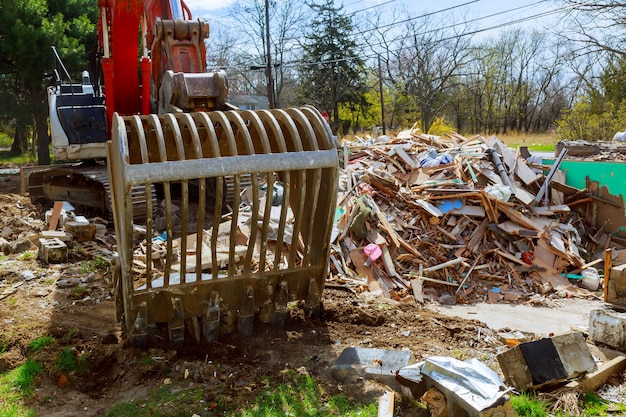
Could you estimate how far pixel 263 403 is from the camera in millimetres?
4039

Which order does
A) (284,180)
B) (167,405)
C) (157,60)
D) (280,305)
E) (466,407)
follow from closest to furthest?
(466,407) → (167,405) → (284,180) → (280,305) → (157,60)

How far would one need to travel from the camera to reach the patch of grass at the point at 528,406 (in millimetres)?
3996

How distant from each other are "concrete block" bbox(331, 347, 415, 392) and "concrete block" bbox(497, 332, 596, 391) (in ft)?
2.40

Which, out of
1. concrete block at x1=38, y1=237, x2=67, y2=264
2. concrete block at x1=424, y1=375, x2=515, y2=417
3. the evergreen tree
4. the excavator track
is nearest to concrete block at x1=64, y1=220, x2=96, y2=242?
concrete block at x1=38, y1=237, x2=67, y2=264

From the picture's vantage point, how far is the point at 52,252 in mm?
A: 7414

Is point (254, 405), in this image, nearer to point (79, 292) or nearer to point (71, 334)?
point (71, 334)

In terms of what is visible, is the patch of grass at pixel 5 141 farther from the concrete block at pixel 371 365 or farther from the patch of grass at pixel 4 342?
the concrete block at pixel 371 365

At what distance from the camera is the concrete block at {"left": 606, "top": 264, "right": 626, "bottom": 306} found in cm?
550

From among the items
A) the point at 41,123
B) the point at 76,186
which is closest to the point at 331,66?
the point at 41,123

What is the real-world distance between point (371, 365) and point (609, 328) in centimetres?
215

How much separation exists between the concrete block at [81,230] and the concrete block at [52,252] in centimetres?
74

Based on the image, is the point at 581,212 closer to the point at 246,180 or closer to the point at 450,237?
the point at 450,237

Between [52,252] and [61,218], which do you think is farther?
[61,218]

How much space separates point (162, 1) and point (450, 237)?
570 centimetres
